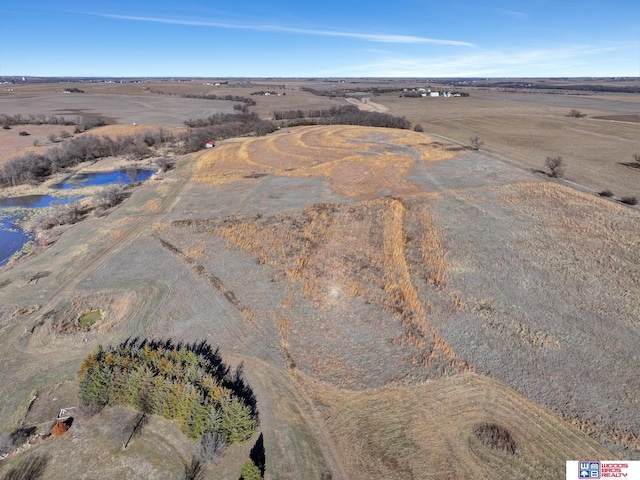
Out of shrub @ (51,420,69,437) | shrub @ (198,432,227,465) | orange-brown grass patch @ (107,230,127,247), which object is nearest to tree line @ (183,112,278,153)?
orange-brown grass patch @ (107,230,127,247)

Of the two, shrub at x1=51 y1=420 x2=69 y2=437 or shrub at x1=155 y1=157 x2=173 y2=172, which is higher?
shrub at x1=155 y1=157 x2=173 y2=172

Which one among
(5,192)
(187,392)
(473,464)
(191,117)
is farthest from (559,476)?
(191,117)

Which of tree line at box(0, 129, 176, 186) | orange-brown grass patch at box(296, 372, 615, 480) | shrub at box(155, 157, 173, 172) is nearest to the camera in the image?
orange-brown grass patch at box(296, 372, 615, 480)

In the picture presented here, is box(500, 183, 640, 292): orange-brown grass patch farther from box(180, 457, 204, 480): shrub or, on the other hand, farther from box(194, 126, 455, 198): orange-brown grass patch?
box(180, 457, 204, 480): shrub

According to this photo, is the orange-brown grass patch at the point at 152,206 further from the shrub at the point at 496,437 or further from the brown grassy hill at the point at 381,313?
the shrub at the point at 496,437

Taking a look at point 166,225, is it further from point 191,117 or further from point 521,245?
point 191,117

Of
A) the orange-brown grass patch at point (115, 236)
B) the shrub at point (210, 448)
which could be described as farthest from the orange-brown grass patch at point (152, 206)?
the shrub at point (210, 448)

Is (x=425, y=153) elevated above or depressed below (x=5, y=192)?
above
